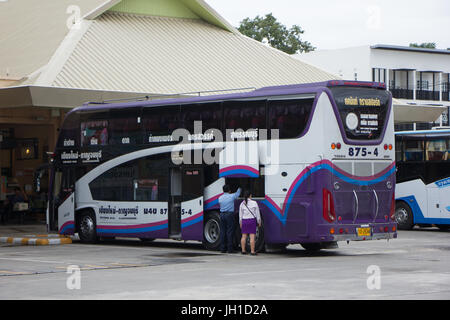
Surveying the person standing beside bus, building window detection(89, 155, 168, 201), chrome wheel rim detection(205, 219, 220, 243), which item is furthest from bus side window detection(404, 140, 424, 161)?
the person standing beside bus

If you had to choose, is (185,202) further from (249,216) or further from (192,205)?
(249,216)

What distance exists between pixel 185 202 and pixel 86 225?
14.4 ft

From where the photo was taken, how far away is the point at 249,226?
2033 cm

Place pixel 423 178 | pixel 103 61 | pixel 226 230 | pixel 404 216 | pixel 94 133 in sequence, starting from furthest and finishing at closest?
pixel 103 61, pixel 404 216, pixel 423 178, pixel 94 133, pixel 226 230

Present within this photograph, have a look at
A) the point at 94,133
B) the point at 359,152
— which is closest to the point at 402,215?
the point at 359,152

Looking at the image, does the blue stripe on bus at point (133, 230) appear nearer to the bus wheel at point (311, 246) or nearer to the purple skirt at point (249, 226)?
the purple skirt at point (249, 226)

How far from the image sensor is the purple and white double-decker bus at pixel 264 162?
781 inches

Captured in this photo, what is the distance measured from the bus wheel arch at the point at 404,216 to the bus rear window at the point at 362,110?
37.5ft

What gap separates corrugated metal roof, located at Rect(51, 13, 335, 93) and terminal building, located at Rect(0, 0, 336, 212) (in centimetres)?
5

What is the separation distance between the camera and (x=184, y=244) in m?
25.2

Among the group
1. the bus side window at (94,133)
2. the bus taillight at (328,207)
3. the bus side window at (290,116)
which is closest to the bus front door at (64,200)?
the bus side window at (94,133)

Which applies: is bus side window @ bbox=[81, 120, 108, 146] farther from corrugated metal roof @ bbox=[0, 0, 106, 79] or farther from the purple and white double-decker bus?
corrugated metal roof @ bbox=[0, 0, 106, 79]

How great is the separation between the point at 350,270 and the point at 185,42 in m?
23.9
